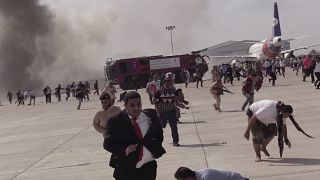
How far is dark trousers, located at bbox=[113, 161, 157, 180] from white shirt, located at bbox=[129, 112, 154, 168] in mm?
52

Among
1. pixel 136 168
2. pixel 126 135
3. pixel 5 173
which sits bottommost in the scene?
pixel 5 173

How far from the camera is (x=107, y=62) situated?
5147 centimetres

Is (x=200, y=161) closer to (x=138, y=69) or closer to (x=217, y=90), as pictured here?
(x=217, y=90)

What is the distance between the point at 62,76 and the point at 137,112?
79145mm

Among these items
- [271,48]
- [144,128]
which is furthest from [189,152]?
[271,48]

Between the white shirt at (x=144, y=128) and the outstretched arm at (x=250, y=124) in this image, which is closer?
the white shirt at (x=144, y=128)

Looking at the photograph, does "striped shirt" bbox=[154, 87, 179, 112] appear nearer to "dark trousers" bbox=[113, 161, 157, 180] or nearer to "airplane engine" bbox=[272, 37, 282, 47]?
"dark trousers" bbox=[113, 161, 157, 180]

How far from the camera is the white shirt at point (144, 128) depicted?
4977 millimetres

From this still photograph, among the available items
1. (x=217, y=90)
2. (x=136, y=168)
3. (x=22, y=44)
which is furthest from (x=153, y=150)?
(x=22, y=44)

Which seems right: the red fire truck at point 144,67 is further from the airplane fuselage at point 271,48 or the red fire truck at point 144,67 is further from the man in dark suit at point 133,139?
the man in dark suit at point 133,139

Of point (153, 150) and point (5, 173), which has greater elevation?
point (153, 150)

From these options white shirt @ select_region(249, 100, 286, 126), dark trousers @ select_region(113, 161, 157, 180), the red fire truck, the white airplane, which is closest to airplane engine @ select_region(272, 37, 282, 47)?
the white airplane

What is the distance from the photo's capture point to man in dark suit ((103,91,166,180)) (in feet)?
16.2

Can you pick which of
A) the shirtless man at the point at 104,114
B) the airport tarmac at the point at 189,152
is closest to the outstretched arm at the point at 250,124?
the airport tarmac at the point at 189,152
